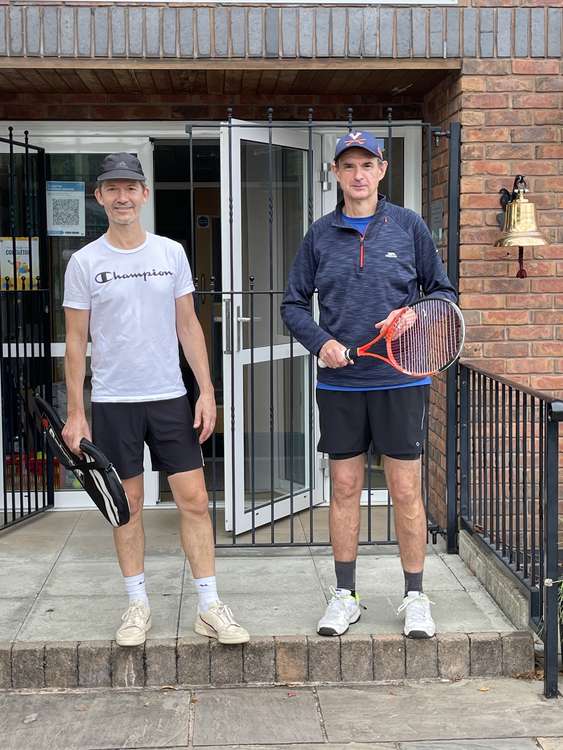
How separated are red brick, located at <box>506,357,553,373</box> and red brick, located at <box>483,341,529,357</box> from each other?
0.04 meters

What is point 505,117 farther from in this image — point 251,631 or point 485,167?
point 251,631

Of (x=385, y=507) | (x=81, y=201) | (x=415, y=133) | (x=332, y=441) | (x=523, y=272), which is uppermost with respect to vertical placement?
(x=415, y=133)

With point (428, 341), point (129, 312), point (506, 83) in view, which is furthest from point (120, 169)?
point (506, 83)

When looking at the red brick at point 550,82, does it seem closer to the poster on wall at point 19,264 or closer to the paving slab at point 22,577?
the poster on wall at point 19,264

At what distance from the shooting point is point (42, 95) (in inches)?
222

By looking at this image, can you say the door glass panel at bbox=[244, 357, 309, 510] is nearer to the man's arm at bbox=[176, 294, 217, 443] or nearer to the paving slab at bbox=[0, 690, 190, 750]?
the man's arm at bbox=[176, 294, 217, 443]

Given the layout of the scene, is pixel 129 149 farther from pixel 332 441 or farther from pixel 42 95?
pixel 332 441

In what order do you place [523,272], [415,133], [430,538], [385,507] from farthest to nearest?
[385,507]
[415,133]
[430,538]
[523,272]

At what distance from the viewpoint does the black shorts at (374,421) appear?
3930mm

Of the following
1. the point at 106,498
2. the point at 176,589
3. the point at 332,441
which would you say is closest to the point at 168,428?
the point at 106,498

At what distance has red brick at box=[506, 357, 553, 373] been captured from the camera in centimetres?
504

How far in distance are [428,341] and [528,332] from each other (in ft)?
4.78

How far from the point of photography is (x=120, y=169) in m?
3.74

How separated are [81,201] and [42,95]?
650 mm
